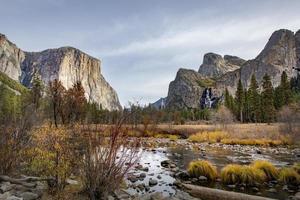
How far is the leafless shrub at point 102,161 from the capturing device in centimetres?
817

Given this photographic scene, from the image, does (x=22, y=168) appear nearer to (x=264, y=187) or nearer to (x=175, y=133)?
(x=264, y=187)

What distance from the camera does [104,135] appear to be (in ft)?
28.1

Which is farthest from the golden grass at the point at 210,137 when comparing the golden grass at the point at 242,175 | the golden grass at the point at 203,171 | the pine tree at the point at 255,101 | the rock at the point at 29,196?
the pine tree at the point at 255,101

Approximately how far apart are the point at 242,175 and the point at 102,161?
321 inches

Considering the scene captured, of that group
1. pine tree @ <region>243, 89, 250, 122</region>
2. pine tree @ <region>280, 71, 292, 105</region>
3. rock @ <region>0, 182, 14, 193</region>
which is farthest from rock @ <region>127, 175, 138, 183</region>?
pine tree @ <region>243, 89, 250, 122</region>

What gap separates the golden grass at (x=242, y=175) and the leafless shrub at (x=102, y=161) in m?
7.05

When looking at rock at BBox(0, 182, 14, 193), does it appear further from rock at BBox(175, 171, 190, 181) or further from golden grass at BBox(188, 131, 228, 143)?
golden grass at BBox(188, 131, 228, 143)

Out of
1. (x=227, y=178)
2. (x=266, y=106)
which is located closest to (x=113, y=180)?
(x=227, y=178)

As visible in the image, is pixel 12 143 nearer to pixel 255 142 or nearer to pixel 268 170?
pixel 268 170

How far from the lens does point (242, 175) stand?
1407cm

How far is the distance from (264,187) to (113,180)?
7672 millimetres

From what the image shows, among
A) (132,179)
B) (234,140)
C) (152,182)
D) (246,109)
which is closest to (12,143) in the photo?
(132,179)

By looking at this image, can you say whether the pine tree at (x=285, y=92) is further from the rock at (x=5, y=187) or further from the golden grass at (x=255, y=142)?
the rock at (x=5, y=187)

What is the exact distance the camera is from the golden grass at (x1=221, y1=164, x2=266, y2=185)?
14.0 meters
